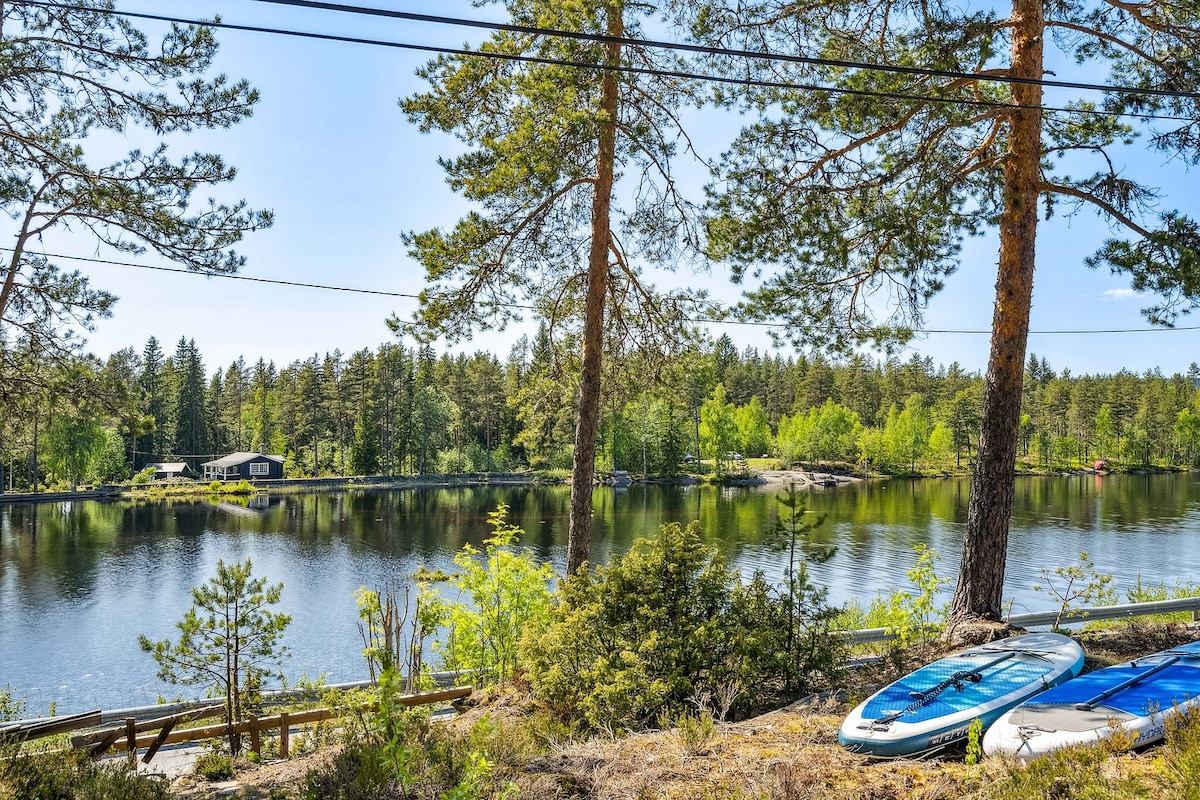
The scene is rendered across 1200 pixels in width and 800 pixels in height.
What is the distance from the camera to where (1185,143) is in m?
7.25

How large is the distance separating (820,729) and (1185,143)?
6775mm

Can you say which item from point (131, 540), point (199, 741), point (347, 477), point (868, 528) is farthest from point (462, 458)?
point (199, 741)

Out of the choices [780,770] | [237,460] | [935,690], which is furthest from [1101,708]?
[237,460]

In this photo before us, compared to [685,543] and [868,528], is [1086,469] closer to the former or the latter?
[868,528]

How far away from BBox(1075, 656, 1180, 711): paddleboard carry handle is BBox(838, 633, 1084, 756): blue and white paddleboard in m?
0.43

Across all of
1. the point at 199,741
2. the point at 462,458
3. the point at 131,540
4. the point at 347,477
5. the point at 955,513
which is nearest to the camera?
the point at 199,741

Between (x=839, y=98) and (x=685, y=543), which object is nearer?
(x=685, y=543)

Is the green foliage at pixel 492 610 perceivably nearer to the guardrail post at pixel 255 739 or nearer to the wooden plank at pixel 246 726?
the wooden plank at pixel 246 726

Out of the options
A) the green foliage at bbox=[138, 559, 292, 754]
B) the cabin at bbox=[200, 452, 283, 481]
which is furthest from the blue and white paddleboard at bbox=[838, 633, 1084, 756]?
the cabin at bbox=[200, 452, 283, 481]

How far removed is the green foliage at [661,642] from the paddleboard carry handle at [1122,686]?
6.83 ft

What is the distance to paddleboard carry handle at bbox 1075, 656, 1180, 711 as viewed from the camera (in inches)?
179

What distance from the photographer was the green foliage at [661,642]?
562 cm

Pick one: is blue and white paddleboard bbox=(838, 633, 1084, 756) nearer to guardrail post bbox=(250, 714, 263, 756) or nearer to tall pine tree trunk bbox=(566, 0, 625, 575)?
tall pine tree trunk bbox=(566, 0, 625, 575)

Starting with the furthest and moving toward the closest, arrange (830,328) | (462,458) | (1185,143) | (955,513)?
(462,458), (955,513), (830,328), (1185,143)
